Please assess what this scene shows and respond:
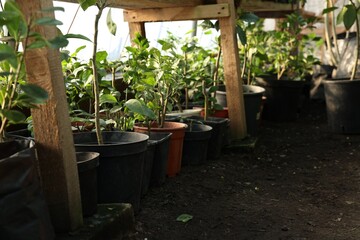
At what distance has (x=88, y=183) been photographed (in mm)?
1872

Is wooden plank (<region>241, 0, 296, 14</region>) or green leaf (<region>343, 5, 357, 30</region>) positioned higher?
wooden plank (<region>241, 0, 296, 14</region>)

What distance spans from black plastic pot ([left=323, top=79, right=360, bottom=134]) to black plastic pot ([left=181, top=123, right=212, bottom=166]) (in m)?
1.66

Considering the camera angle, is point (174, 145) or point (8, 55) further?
point (174, 145)

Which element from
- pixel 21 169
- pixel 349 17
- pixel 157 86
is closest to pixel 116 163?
pixel 21 169

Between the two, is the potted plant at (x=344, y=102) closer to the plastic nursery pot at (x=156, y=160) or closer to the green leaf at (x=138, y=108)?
the plastic nursery pot at (x=156, y=160)

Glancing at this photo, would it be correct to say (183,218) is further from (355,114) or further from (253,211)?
(355,114)

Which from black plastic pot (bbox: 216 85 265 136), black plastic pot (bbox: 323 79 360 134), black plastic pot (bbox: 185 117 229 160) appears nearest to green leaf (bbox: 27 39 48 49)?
black plastic pot (bbox: 185 117 229 160)

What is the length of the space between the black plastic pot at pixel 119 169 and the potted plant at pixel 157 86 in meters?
0.54

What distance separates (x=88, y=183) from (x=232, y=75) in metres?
2.06

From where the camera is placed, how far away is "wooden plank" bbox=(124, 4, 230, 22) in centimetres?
355

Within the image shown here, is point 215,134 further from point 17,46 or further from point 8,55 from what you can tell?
point 8,55

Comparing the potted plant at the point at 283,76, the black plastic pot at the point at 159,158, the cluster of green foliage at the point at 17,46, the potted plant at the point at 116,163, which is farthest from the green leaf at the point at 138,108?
the potted plant at the point at 283,76

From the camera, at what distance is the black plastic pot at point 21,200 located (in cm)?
144

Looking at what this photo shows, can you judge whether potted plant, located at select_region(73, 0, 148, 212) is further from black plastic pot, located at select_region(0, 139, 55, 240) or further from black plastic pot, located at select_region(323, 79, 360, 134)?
black plastic pot, located at select_region(323, 79, 360, 134)
